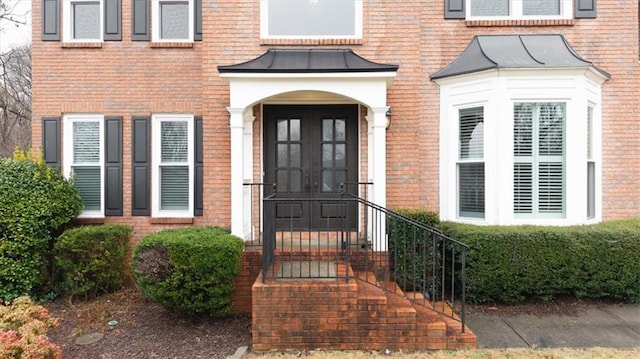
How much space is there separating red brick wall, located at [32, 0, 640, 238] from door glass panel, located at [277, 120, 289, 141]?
39cm

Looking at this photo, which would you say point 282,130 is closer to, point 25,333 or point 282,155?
point 282,155

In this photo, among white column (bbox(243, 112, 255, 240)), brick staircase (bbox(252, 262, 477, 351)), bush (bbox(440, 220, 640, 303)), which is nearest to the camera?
brick staircase (bbox(252, 262, 477, 351))

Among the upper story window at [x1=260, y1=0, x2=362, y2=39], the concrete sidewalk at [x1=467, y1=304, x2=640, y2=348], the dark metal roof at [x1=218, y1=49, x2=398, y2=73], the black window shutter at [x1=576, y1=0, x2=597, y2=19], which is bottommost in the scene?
the concrete sidewalk at [x1=467, y1=304, x2=640, y2=348]

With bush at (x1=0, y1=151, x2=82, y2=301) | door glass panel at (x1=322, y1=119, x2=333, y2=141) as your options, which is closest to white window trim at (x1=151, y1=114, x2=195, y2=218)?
bush at (x1=0, y1=151, x2=82, y2=301)

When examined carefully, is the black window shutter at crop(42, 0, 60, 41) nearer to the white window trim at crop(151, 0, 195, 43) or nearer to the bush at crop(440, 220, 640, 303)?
the white window trim at crop(151, 0, 195, 43)

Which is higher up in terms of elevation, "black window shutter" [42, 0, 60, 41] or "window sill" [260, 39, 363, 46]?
"black window shutter" [42, 0, 60, 41]

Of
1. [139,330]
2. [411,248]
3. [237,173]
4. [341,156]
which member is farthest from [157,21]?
[411,248]

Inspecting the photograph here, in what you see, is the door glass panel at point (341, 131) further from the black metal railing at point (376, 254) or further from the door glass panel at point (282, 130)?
the black metal railing at point (376, 254)

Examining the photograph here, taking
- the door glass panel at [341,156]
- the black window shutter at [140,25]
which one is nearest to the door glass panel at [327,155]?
the door glass panel at [341,156]

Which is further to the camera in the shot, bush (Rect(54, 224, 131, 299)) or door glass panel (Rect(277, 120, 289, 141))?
door glass panel (Rect(277, 120, 289, 141))

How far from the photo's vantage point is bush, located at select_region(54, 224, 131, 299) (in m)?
5.79

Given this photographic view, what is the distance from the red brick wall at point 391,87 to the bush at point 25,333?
258 cm

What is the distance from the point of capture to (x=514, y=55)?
19.9ft

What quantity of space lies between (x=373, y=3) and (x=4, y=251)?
22.9 ft
